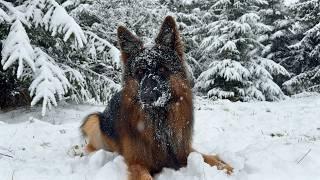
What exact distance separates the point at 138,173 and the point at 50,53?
6868 millimetres

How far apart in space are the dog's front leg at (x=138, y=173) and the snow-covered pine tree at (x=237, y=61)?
46.4 ft

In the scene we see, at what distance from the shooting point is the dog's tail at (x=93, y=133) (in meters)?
5.82

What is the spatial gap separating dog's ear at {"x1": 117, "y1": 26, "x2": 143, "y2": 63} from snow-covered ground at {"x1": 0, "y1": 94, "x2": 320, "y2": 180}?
129 cm

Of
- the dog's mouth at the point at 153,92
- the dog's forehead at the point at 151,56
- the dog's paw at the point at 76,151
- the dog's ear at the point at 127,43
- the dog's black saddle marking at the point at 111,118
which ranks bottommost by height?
the dog's paw at the point at 76,151

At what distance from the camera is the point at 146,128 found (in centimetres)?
450

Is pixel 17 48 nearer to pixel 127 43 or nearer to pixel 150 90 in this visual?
pixel 127 43

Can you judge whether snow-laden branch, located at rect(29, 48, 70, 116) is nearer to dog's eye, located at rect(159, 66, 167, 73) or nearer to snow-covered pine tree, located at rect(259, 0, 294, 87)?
dog's eye, located at rect(159, 66, 167, 73)

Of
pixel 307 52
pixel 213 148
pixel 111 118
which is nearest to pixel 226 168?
pixel 213 148

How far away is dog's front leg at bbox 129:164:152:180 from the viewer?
420 centimetres

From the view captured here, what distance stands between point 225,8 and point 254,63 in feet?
10.8

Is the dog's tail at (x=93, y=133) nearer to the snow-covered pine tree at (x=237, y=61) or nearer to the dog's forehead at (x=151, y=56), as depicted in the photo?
the dog's forehead at (x=151, y=56)

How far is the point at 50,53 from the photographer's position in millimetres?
10359

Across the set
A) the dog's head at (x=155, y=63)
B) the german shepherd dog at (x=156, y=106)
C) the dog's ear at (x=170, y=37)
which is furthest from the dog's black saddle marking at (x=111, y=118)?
the dog's ear at (x=170, y=37)

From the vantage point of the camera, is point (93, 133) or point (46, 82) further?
point (46, 82)
